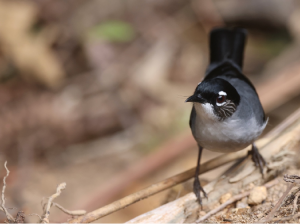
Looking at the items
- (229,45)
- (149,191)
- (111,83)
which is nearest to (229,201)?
(149,191)

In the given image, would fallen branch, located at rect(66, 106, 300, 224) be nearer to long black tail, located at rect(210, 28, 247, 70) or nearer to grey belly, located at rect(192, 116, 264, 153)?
grey belly, located at rect(192, 116, 264, 153)

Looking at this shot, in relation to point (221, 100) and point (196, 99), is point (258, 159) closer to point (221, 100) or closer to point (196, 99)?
point (221, 100)

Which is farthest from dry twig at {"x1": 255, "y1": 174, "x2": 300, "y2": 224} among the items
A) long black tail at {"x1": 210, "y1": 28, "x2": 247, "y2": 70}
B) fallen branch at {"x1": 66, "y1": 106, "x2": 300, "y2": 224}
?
long black tail at {"x1": 210, "y1": 28, "x2": 247, "y2": 70}

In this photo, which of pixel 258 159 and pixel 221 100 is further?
pixel 258 159

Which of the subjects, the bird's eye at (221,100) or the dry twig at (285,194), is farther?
the bird's eye at (221,100)

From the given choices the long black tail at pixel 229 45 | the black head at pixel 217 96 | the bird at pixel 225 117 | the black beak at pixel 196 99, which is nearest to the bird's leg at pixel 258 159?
the bird at pixel 225 117

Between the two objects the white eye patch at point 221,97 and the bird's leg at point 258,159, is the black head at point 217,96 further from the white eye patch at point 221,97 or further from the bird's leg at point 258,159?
the bird's leg at point 258,159
